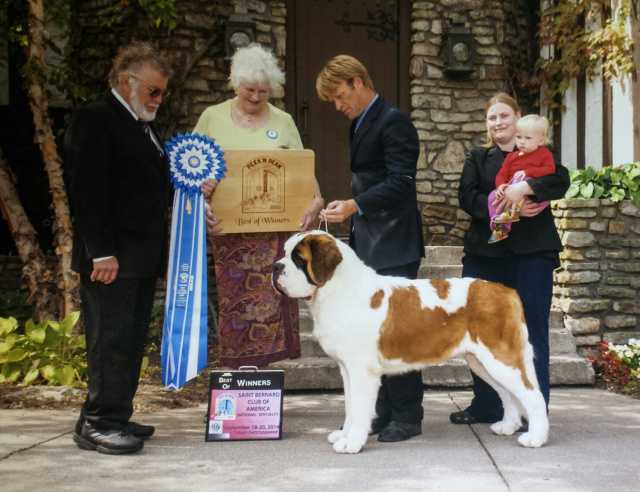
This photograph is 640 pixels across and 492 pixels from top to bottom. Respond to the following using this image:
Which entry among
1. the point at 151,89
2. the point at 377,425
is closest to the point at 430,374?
the point at 377,425

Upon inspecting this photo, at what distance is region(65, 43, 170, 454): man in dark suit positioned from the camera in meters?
3.93

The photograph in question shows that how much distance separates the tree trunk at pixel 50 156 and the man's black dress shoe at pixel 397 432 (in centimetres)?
345

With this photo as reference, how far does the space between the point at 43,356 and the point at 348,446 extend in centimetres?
307

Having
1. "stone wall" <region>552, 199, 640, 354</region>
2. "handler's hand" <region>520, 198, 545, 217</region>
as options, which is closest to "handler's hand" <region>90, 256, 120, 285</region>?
"handler's hand" <region>520, 198, 545, 217</region>

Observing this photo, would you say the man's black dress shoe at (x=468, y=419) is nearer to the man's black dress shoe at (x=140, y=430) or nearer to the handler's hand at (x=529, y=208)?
the handler's hand at (x=529, y=208)

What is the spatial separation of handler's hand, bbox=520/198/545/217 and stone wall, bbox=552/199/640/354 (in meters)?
2.63

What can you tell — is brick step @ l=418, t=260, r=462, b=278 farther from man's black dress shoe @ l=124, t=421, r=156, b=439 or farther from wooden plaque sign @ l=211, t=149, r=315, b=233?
man's black dress shoe @ l=124, t=421, r=156, b=439

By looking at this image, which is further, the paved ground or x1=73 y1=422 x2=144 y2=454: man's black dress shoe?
x1=73 y1=422 x2=144 y2=454: man's black dress shoe

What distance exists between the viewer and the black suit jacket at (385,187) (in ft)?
13.9

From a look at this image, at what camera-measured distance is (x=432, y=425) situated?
486 centimetres

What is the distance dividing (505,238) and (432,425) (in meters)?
1.28

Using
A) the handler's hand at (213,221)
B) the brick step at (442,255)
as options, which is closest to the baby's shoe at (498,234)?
the handler's hand at (213,221)

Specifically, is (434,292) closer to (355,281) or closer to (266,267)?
(355,281)

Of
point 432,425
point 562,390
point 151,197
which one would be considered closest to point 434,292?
point 432,425
